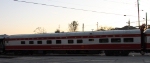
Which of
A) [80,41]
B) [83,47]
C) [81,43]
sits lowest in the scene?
[83,47]

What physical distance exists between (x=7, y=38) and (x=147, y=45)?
2229 cm

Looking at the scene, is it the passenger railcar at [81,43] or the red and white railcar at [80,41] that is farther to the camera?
the red and white railcar at [80,41]

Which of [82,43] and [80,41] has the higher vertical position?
[80,41]

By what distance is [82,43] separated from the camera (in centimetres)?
3809

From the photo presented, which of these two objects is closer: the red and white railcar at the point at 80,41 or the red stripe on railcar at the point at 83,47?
the red stripe on railcar at the point at 83,47

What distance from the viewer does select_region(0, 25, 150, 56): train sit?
34.9m

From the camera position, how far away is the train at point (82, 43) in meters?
34.9

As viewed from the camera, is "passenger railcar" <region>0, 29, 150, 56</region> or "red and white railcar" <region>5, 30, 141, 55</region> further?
"red and white railcar" <region>5, 30, 141, 55</region>

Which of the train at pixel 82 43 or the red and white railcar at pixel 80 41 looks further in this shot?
the red and white railcar at pixel 80 41

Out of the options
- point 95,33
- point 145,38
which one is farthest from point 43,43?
point 145,38

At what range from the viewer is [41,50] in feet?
137

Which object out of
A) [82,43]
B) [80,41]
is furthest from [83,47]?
[80,41]

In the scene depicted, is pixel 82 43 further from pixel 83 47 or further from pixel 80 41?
pixel 83 47

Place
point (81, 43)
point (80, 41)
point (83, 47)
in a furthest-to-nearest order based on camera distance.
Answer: point (80, 41) < point (81, 43) < point (83, 47)
